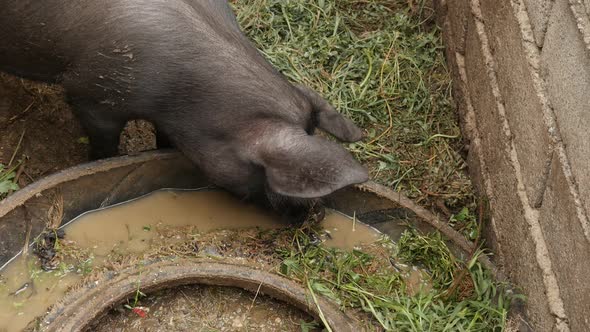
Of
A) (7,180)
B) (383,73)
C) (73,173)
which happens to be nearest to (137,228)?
(73,173)

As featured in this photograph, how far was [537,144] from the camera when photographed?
3191mm

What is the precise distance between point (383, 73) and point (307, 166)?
1.70 meters

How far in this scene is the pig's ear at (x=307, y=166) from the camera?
3.09m

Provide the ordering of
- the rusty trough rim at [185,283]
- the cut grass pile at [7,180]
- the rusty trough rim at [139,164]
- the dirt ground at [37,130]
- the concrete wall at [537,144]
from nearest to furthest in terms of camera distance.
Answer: the concrete wall at [537,144] → the rusty trough rim at [185,283] → the rusty trough rim at [139,164] → the cut grass pile at [7,180] → the dirt ground at [37,130]

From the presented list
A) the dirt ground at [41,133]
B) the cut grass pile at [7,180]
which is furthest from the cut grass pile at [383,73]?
the cut grass pile at [7,180]

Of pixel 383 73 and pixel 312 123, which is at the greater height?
pixel 312 123

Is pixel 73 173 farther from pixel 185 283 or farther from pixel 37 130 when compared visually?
pixel 37 130

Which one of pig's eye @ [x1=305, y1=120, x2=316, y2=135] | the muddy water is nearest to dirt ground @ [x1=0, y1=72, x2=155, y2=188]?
the muddy water

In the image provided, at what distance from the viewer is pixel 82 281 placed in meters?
3.45

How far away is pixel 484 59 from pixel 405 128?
675 mm

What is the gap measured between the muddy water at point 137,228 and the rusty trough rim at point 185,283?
0.13 m

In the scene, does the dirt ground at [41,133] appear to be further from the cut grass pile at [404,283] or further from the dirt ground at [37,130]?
the cut grass pile at [404,283]

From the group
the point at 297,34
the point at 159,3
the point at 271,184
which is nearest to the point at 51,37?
the point at 159,3

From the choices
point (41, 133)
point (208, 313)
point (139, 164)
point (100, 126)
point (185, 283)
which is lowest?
point (208, 313)
